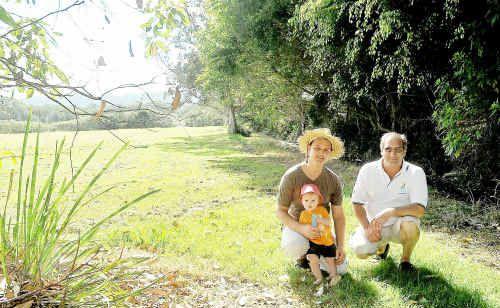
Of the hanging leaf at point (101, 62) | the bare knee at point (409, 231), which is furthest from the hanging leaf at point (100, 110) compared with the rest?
the bare knee at point (409, 231)

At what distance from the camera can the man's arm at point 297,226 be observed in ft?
11.0

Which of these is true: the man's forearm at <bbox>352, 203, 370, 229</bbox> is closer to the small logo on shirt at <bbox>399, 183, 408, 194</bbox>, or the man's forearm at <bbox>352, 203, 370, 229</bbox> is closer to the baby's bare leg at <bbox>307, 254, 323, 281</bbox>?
the small logo on shirt at <bbox>399, 183, 408, 194</bbox>

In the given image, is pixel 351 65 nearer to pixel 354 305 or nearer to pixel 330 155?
pixel 330 155

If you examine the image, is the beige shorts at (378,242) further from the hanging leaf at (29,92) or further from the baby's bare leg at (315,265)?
the hanging leaf at (29,92)

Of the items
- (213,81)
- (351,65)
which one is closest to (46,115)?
(351,65)

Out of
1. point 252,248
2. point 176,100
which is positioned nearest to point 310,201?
point 252,248

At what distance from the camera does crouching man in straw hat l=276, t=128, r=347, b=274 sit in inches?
140

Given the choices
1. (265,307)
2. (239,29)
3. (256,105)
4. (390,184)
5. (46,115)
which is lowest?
(265,307)

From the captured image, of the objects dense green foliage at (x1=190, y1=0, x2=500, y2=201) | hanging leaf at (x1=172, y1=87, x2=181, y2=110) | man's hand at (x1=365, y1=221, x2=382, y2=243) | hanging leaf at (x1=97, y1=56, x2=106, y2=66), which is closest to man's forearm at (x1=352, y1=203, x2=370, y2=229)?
man's hand at (x1=365, y1=221, x2=382, y2=243)

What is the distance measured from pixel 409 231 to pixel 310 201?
1.03 m

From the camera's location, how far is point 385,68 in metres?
7.86

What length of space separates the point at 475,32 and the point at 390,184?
3.25 meters

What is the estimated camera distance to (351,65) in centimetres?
896

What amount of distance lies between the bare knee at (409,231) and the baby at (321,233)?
71 centimetres
